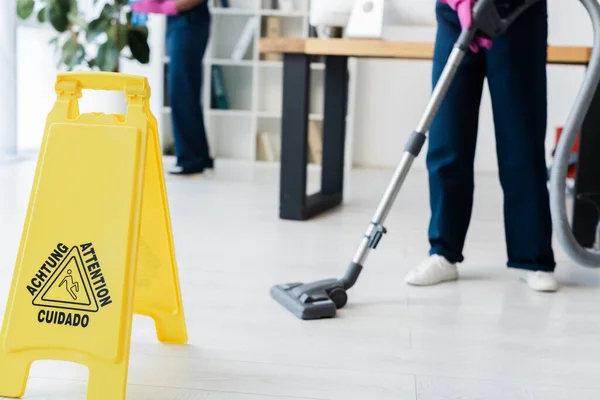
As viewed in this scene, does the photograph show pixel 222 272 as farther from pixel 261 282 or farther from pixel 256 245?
pixel 256 245

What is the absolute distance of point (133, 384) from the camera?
4.26 ft

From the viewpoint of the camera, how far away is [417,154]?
5.95 ft

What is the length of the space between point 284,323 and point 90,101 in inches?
129

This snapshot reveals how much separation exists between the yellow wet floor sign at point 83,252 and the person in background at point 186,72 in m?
2.71

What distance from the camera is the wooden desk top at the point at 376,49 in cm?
249

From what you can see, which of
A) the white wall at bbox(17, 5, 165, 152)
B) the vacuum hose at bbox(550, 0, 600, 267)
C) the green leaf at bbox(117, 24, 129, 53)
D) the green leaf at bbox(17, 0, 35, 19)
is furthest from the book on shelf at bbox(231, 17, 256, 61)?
the vacuum hose at bbox(550, 0, 600, 267)

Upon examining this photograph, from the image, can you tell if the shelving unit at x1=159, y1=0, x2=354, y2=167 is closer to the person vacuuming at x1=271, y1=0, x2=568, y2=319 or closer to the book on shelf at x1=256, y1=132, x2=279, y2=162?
the book on shelf at x1=256, y1=132, x2=279, y2=162

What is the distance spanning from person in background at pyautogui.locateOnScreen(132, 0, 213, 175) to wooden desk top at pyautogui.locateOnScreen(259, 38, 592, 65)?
3.80 ft

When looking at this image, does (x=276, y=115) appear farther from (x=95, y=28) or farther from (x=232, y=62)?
(x=95, y=28)

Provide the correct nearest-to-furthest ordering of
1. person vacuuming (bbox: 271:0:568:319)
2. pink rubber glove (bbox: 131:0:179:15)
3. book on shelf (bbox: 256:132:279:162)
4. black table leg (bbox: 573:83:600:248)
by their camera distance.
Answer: person vacuuming (bbox: 271:0:568:319), black table leg (bbox: 573:83:600:248), pink rubber glove (bbox: 131:0:179:15), book on shelf (bbox: 256:132:279:162)

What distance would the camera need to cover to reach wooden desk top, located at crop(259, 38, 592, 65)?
8.17 feet

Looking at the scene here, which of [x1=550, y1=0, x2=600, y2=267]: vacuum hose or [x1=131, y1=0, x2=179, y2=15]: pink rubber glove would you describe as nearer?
[x1=550, y1=0, x2=600, y2=267]: vacuum hose

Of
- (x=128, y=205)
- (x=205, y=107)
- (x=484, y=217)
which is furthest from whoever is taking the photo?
(x=205, y=107)

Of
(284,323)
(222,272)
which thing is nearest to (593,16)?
(284,323)
